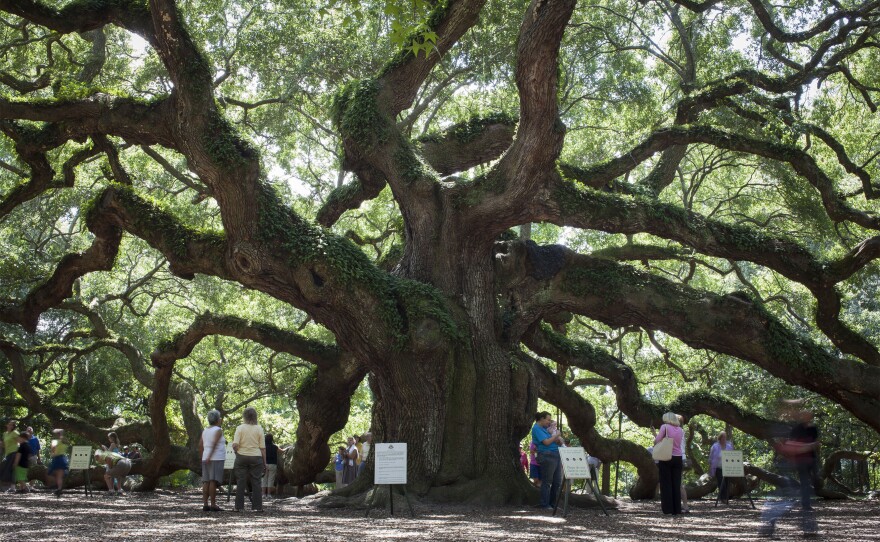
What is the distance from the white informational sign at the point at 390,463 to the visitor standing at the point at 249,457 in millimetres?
1795

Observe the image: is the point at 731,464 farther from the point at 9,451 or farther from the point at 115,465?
the point at 9,451

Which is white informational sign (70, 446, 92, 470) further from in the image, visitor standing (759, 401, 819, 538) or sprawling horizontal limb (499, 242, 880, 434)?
visitor standing (759, 401, 819, 538)

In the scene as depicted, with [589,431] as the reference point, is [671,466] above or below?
below

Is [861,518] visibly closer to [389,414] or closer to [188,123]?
[389,414]

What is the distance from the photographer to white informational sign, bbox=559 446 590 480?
1007cm

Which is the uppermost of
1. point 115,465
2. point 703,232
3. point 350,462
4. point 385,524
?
point 703,232

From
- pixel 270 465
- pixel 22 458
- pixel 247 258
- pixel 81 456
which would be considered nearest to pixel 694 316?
pixel 247 258

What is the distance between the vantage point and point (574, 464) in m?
10.2

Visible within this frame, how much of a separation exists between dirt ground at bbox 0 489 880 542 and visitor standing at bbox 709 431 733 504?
3.19m

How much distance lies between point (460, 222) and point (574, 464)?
4.26 meters

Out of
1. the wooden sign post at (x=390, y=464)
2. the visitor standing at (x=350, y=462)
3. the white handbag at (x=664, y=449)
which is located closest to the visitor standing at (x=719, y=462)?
the white handbag at (x=664, y=449)

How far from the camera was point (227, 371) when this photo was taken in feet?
82.9

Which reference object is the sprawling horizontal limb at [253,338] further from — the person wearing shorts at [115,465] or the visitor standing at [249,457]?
the visitor standing at [249,457]

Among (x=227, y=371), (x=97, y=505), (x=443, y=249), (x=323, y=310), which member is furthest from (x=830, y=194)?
(x=227, y=371)
